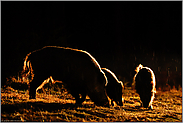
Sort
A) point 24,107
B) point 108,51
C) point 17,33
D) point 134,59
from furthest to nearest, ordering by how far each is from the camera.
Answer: point 108,51, point 134,59, point 17,33, point 24,107

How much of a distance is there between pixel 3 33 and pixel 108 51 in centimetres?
1128

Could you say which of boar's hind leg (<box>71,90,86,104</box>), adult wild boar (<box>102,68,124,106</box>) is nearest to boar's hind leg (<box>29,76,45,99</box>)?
boar's hind leg (<box>71,90,86,104</box>)

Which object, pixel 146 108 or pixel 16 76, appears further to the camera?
pixel 16 76

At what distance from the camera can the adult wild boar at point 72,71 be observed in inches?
268

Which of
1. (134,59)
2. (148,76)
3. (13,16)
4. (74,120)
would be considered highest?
(13,16)

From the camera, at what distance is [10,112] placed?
19.1 ft

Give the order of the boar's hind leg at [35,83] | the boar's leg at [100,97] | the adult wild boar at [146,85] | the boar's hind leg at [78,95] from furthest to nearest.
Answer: the boar's hind leg at [35,83], the boar's hind leg at [78,95], the adult wild boar at [146,85], the boar's leg at [100,97]

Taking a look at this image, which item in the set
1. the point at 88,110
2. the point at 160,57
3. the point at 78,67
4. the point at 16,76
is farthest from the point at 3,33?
the point at 160,57

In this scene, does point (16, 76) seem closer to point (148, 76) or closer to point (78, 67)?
point (78, 67)

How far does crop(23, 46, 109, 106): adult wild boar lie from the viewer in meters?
6.81

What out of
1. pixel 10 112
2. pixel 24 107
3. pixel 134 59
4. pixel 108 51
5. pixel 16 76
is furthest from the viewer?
pixel 108 51

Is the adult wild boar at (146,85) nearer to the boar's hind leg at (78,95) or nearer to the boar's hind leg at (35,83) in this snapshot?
the boar's hind leg at (78,95)

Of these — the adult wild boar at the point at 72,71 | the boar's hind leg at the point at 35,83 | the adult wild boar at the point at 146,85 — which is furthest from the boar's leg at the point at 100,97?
the boar's hind leg at the point at 35,83

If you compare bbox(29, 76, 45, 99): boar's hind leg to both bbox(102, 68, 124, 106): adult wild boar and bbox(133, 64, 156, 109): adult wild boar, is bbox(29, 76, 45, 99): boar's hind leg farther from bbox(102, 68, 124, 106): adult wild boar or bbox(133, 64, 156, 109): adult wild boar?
bbox(133, 64, 156, 109): adult wild boar
